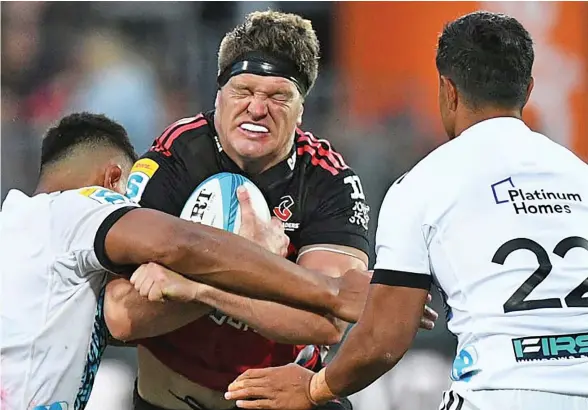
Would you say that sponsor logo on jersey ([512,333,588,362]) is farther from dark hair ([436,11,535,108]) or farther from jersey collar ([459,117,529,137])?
dark hair ([436,11,535,108])

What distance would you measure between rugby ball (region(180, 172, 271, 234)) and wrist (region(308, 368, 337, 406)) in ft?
2.48

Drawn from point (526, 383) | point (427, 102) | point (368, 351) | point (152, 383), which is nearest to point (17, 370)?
point (152, 383)

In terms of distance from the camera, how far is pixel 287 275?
135 inches

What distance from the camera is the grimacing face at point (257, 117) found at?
4016mm

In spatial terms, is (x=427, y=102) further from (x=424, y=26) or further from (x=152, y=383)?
(x=152, y=383)

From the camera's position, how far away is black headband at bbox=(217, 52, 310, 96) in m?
4.07

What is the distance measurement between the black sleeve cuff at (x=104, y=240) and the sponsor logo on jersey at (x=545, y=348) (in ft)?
4.39

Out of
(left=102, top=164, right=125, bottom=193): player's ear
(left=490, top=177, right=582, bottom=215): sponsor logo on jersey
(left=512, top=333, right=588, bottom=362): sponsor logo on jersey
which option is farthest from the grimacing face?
(left=512, top=333, right=588, bottom=362): sponsor logo on jersey

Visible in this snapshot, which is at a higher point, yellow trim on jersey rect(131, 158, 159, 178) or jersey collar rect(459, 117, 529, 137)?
jersey collar rect(459, 117, 529, 137)

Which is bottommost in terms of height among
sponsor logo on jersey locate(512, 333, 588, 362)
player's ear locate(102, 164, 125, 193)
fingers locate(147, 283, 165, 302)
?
fingers locate(147, 283, 165, 302)

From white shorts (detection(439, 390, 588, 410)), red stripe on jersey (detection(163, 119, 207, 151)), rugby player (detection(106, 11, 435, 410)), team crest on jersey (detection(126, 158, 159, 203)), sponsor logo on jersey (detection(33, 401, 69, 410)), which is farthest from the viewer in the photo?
red stripe on jersey (detection(163, 119, 207, 151))

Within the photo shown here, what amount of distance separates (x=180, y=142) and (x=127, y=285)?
85 centimetres

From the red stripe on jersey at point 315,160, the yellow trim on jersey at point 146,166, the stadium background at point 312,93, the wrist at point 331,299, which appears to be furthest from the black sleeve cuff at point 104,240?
the stadium background at point 312,93

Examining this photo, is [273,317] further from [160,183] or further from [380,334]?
[160,183]
